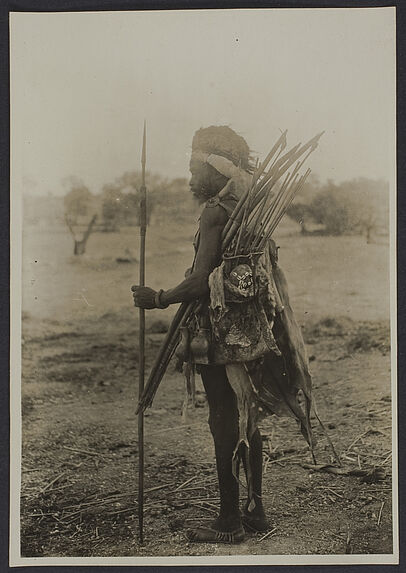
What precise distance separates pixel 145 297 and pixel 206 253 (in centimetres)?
26

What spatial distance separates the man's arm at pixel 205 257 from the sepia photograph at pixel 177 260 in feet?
0.26

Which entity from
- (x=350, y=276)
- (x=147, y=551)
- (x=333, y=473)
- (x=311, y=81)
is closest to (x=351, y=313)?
(x=350, y=276)

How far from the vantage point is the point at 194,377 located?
Result: 326cm

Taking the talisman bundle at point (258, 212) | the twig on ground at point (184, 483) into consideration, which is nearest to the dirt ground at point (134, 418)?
the twig on ground at point (184, 483)

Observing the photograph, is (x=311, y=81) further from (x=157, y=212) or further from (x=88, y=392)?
(x=88, y=392)

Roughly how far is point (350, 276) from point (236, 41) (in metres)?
0.87

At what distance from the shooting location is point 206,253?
3148 mm

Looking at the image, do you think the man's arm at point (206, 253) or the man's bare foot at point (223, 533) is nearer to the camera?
the man's arm at point (206, 253)

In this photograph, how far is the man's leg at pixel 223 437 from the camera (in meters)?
3.20

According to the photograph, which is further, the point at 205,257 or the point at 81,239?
the point at 81,239

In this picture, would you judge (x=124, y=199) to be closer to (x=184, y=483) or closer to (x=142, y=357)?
(x=142, y=357)

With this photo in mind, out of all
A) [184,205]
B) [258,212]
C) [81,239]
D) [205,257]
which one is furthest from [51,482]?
[258,212]

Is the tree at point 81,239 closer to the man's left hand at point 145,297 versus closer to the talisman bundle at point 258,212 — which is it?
the man's left hand at point 145,297

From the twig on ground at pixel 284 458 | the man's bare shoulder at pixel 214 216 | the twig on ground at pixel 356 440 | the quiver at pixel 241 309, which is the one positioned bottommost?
the twig on ground at pixel 284 458
